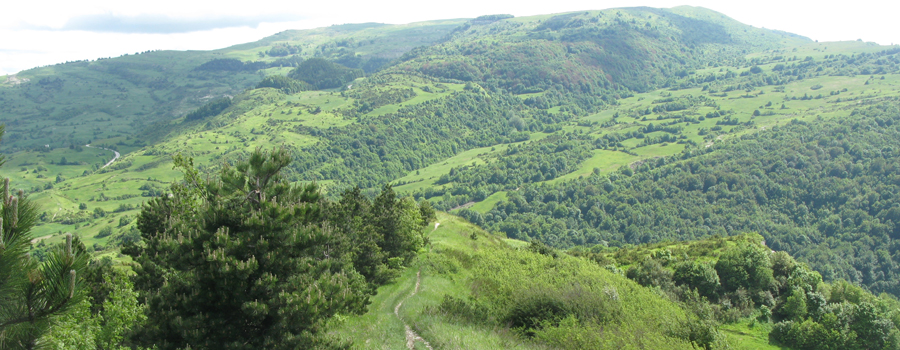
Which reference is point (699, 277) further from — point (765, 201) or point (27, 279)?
point (765, 201)

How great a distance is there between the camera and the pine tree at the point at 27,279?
7.63 metres

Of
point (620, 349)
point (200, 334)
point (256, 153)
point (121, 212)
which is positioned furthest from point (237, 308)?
point (121, 212)

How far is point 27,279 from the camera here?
7.86m

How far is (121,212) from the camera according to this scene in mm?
158250

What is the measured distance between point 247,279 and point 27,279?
11.2m

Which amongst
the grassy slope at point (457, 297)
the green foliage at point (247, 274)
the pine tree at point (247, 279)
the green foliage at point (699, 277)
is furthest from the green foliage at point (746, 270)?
the pine tree at point (247, 279)

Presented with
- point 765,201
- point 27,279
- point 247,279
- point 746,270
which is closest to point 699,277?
point 746,270

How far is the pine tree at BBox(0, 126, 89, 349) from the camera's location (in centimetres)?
763

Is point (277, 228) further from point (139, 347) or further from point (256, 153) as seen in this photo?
point (139, 347)

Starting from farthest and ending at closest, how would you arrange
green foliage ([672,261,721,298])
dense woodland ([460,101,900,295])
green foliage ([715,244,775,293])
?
dense woodland ([460,101,900,295]), green foliage ([672,261,721,298]), green foliage ([715,244,775,293])

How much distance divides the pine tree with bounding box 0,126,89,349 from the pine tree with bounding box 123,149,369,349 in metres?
9.47

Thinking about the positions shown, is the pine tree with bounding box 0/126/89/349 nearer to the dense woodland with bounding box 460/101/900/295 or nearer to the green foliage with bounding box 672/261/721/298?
the green foliage with bounding box 672/261/721/298

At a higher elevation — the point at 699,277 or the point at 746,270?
the point at 746,270

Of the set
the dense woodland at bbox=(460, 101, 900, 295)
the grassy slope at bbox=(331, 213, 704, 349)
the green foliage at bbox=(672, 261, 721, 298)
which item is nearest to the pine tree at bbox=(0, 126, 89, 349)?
the grassy slope at bbox=(331, 213, 704, 349)
